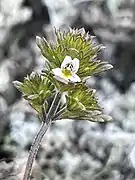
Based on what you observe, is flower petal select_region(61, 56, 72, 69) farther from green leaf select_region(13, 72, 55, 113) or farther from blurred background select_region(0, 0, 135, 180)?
blurred background select_region(0, 0, 135, 180)

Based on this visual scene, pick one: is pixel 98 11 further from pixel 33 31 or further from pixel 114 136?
pixel 114 136

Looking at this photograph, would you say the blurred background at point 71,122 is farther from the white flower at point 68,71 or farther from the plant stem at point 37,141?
the white flower at point 68,71

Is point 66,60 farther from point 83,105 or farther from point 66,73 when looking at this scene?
point 83,105

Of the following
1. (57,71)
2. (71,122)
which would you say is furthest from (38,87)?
(71,122)

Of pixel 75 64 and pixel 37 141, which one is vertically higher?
pixel 75 64

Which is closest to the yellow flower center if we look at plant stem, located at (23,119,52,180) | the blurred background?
plant stem, located at (23,119,52,180)

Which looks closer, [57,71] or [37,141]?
[57,71]
